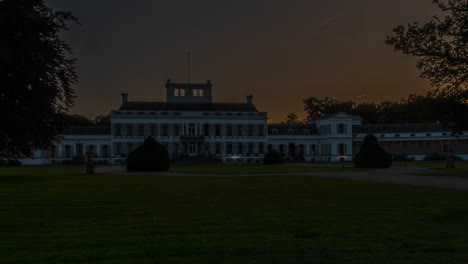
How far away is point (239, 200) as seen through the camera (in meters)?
10.3

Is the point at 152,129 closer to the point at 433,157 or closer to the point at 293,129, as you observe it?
the point at 293,129

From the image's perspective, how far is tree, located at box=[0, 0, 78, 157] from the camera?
19.9 m

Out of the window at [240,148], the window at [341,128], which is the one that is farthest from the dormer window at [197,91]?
the window at [341,128]

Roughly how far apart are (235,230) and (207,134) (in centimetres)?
5482

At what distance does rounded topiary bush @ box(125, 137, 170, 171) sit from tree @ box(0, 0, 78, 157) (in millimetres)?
7558

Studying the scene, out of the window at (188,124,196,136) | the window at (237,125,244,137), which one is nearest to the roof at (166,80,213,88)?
the window at (188,124,196,136)

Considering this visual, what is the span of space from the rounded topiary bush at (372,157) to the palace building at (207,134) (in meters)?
27.3

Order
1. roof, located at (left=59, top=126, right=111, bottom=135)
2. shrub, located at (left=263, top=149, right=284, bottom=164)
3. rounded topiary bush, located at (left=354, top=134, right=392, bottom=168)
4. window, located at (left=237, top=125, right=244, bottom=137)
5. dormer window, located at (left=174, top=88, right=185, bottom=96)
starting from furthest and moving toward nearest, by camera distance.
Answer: dormer window, located at (left=174, top=88, right=185, bottom=96) → window, located at (left=237, top=125, right=244, bottom=137) → roof, located at (left=59, top=126, right=111, bottom=135) → shrub, located at (left=263, top=149, right=284, bottom=164) → rounded topiary bush, located at (left=354, top=134, right=392, bottom=168)

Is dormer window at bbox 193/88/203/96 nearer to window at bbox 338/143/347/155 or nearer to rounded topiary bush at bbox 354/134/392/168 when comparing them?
window at bbox 338/143/347/155

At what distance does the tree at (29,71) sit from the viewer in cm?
1994

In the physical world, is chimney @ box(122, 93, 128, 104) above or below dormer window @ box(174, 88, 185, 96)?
below

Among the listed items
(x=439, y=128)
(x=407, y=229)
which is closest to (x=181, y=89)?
(x=439, y=128)

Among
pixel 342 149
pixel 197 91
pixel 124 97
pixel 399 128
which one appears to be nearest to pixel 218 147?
pixel 197 91

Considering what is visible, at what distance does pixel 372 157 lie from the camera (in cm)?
3244
